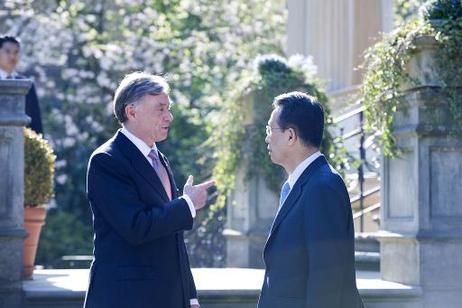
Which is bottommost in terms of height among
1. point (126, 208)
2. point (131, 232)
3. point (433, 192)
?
point (131, 232)

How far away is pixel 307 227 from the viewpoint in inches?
188

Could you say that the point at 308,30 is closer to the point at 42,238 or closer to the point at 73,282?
the point at 42,238

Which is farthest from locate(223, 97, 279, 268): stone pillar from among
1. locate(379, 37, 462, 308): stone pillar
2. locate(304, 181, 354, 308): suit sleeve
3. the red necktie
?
locate(304, 181, 354, 308): suit sleeve

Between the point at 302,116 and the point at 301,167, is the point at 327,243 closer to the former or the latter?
the point at 301,167

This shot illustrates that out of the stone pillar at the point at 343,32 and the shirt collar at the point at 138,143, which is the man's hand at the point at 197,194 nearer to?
the shirt collar at the point at 138,143

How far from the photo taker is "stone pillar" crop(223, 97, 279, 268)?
36.6ft

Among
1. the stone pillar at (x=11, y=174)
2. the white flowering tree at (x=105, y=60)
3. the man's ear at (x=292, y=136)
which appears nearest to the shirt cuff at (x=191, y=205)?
the man's ear at (x=292, y=136)

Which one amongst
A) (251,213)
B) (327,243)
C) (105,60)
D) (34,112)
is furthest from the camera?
(105,60)

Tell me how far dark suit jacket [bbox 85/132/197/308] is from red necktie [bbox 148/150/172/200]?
0.32 ft

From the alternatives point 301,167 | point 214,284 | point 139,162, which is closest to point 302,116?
point 301,167

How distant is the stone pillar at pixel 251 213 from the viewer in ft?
36.6

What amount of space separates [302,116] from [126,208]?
90cm

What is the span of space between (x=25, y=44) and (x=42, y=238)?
401 centimetres

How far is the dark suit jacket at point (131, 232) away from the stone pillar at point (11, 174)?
9.71 ft
